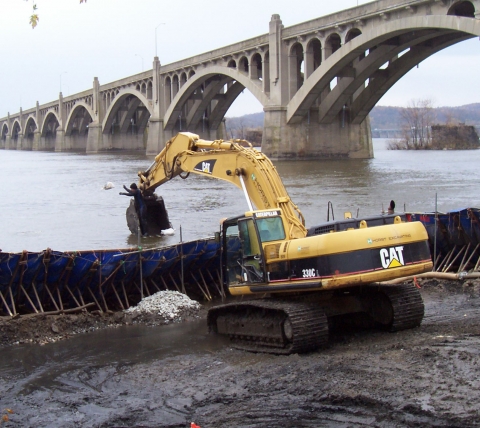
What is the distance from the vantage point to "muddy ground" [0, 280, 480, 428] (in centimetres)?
634

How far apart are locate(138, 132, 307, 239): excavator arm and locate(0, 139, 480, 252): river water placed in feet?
12.5

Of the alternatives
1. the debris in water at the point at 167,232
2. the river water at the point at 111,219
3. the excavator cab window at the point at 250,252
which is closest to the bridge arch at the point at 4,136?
the river water at the point at 111,219

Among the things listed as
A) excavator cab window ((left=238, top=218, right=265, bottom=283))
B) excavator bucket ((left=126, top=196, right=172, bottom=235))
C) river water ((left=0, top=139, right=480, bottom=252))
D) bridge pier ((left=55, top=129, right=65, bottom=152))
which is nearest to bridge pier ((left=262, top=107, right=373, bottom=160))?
river water ((left=0, top=139, right=480, bottom=252))

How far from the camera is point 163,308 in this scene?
37.4 feet

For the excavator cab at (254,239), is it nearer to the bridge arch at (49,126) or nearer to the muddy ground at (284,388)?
the muddy ground at (284,388)

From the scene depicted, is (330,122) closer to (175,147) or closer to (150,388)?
(175,147)

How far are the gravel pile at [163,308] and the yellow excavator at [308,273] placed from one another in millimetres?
1362

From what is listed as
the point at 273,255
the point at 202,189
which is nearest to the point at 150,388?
the point at 273,255

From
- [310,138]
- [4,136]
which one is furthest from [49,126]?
[310,138]

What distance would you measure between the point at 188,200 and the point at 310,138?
2424cm

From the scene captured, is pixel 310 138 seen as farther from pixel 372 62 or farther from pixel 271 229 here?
pixel 271 229

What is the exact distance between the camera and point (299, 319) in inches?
333

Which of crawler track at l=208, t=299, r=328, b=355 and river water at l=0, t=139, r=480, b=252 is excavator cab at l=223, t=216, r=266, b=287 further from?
river water at l=0, t=139, r=480, b=252

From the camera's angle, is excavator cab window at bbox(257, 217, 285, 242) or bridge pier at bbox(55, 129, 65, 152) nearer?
excavator cab window at bbox(257, 217, 285, 242)
